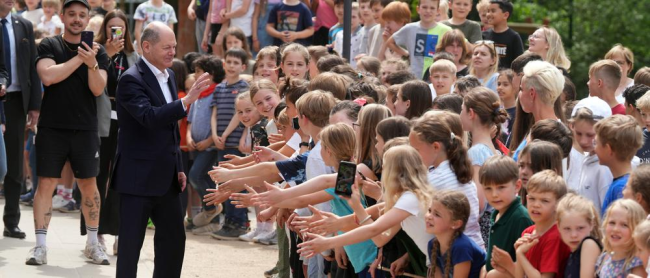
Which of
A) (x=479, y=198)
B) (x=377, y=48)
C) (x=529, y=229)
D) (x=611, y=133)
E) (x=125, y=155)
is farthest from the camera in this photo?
(x=377, y=48)

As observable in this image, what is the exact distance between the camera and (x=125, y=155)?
22.5 feet

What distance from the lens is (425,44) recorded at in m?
10.3

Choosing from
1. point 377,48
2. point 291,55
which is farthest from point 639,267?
point 377,48

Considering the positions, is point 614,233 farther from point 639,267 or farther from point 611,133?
point 611,133

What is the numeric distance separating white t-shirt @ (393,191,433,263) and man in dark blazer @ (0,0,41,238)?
15.9ft

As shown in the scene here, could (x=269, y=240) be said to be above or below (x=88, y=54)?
below

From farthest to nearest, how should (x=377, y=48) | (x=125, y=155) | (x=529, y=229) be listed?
(x=377, y=48) < (x=125, y=155) < (x=529, y=229)

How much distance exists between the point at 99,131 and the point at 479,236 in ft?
14.7

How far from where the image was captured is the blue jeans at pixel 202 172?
34.3 feet

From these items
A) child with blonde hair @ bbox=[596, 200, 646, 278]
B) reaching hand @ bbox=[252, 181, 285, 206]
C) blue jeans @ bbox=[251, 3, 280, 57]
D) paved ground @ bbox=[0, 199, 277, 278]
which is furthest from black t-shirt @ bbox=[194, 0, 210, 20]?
child with blonde hair @ bbox=[596, 200, 646, 278]

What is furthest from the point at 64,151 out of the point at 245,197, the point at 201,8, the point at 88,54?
the point at 201,8

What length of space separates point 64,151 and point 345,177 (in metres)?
3.92

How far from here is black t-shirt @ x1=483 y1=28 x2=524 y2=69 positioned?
10.3 m

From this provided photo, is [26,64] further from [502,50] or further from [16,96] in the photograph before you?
[502,50]
